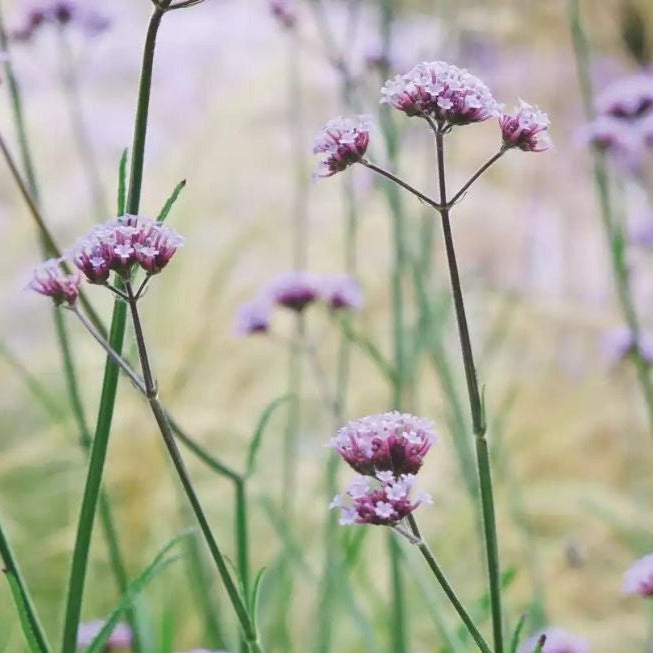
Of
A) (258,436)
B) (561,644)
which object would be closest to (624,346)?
(561,644)

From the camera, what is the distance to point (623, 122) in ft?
1.86

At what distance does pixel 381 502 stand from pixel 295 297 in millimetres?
335

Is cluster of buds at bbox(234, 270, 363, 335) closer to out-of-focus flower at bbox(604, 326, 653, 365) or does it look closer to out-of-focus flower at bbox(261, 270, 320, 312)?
out-of-focus flower at bbox(261, 270, 320, 312)

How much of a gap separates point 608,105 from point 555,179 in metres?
1.13

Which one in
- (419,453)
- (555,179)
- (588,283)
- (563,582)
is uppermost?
(555,179)

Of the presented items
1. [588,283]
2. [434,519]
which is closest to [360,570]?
[434,519]

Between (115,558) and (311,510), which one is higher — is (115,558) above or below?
below

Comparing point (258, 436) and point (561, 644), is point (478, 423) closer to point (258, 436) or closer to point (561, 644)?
point (258, 436)

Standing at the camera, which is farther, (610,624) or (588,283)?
(588,283)

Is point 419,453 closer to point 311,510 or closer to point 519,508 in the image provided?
point 519,508

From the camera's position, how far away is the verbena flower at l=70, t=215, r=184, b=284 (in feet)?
0.77

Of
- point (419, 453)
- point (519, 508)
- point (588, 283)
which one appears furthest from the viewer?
point (588, 283)

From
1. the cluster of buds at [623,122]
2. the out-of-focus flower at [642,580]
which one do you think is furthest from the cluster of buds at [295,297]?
the out-of-focus flower at [642,580]

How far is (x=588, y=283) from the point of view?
1.54 metres
